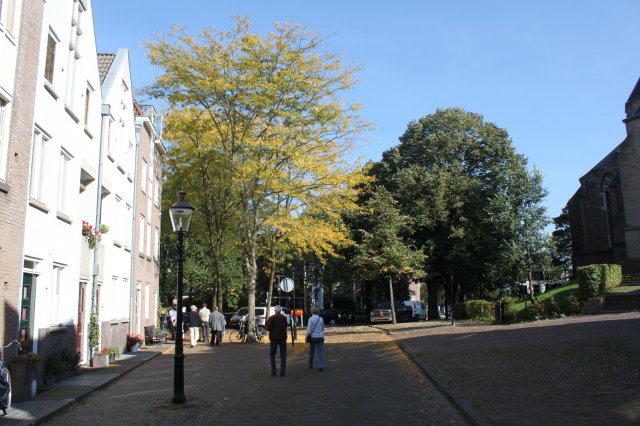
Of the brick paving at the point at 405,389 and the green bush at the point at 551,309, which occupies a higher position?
the green bush at the point at 551,309

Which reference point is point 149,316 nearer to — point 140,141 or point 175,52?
point 140,141

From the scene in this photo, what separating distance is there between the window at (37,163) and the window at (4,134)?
1.37 meters

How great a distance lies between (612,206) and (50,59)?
4164cm

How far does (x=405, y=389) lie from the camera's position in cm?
1125

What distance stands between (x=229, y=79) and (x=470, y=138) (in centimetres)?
2695

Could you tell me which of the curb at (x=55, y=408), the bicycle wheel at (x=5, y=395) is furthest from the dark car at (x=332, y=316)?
the bicycle wheel at (x=5, y=395)

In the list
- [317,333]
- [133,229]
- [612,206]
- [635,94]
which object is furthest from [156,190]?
[635,94]

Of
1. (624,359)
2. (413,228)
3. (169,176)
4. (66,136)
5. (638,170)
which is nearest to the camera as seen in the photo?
(624,359)

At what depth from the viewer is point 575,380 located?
9.96m

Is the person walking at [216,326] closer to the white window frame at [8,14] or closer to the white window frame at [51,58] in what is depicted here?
the white window frame at [51,58]

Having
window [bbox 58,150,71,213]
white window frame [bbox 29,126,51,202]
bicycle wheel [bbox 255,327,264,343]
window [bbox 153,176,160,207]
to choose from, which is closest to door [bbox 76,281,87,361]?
window [bbox 58,150,71,213]

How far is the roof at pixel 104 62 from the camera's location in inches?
820

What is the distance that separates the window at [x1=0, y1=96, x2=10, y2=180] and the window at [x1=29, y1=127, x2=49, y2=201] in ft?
4.50

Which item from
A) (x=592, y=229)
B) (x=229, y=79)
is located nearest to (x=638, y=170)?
(x=592, y=229)
